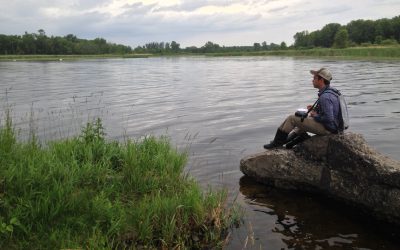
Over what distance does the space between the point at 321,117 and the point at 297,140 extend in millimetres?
1068

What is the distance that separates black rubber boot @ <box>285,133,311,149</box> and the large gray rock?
1.57 ft

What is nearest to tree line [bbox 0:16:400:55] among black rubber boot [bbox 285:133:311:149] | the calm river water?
the calm river water

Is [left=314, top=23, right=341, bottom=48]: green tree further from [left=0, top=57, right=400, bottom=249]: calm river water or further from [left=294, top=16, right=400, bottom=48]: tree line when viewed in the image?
[left=0, top=57, right=400, bottom=249]: calm river water

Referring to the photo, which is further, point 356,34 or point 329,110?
point 356,34

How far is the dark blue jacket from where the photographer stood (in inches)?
364

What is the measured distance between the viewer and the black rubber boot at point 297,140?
10.0 meters

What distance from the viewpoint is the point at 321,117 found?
9336 millimetres

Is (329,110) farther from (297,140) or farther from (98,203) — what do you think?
(98,203)

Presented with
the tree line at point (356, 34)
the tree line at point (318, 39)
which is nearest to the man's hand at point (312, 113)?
the tree line at point (356, 34)

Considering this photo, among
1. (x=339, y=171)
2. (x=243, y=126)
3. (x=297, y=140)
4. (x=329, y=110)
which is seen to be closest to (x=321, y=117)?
(x=329, y=110)

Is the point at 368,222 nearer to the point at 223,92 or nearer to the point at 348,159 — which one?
the point at 348,159

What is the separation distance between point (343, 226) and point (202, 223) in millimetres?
2800

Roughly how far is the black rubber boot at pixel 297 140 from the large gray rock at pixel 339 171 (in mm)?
479

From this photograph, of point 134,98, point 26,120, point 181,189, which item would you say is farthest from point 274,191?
point 134,98
